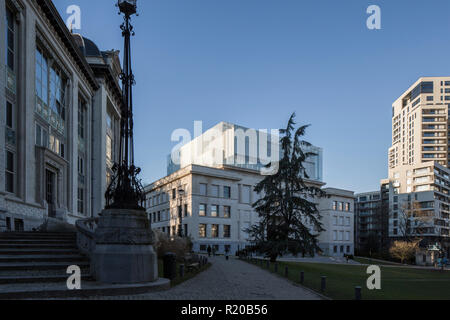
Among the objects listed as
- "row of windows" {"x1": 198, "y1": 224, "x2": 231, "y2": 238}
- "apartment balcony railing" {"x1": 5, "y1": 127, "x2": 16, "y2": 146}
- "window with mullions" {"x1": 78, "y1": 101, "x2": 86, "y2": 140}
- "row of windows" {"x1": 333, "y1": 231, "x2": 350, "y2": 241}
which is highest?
"window with mullions" {"x1": 78, "y1": 101, "x2": 86, "y2": 140}

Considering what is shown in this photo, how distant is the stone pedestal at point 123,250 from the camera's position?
37.0 ft

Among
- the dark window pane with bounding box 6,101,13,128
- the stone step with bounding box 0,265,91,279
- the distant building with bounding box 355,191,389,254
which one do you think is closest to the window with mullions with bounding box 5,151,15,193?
the dark window pane with bounding box 6,101,13,128

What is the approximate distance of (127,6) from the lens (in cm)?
1331

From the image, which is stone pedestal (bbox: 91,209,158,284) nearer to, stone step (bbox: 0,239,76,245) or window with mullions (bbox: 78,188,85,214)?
stone step (bbox: 0,239,76,245)

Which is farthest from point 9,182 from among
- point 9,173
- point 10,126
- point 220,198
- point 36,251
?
Result: point 220,198

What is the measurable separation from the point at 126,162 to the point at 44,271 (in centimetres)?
421

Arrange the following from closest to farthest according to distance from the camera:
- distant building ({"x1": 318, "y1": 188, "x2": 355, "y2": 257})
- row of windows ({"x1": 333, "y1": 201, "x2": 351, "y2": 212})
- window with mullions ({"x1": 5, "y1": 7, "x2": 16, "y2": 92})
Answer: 1. window with mullions ({"x1": 5, "y1": 7, "x2": 16, "y2": 92})
2. distant building ({"x1": 318, "y1": 188, "x2": 355, "y2": 257})
3. row of windows ({"x1": 333, "y1": 201, "x2": 351, "y2": 212})

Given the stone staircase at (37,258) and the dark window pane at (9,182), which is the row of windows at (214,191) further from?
the stone staircase at (37,258)

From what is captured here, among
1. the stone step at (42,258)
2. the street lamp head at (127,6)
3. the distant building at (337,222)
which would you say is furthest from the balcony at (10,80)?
the distant building at (337,222)

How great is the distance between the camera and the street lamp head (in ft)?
43.5

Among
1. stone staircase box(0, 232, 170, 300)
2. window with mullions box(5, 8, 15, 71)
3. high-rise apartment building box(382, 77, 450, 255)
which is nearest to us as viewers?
stone staircase box(0, 232, 170, 300)

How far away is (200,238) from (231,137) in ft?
97.4

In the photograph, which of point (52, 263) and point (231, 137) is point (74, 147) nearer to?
point (52, 263)
